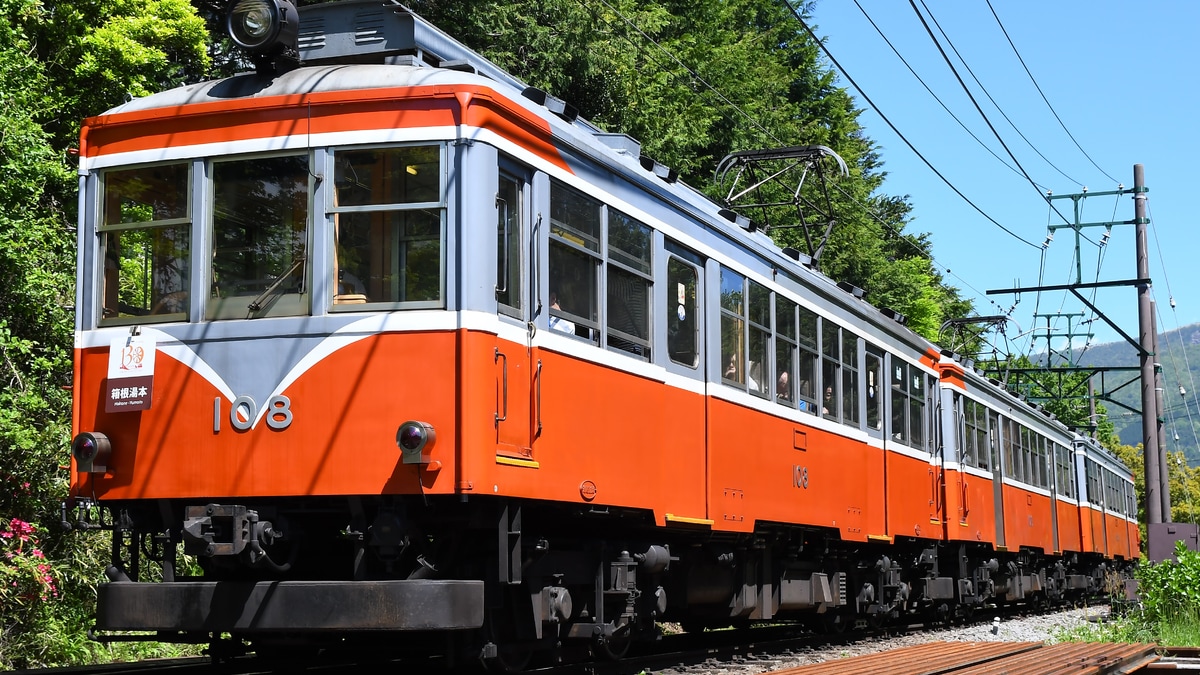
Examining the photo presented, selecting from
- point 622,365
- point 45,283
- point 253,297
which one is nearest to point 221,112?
point 253,297

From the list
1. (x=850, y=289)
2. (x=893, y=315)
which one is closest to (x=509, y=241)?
(x=850, y=289)

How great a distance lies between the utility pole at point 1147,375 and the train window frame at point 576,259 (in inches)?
Result: 629

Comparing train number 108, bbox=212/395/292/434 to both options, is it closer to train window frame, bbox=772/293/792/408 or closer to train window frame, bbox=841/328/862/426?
train window frame, bbox=772/293/792/408

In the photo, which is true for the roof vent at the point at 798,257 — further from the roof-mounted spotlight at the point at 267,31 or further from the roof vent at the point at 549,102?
the roof-mounted spotlight at the point at 267,31

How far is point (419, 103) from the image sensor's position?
7.52m

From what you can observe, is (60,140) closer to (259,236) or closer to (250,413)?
(259,236)

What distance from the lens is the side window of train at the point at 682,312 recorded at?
956 cm

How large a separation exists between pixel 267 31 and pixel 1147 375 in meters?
18.3

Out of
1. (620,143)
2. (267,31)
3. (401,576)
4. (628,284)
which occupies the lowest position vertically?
(401,576)

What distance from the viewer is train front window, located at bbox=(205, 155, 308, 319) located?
7.55 metres

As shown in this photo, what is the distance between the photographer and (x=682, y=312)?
979cm

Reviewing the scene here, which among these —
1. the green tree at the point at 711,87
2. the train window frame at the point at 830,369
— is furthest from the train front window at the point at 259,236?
the green tree at the point at 711,87

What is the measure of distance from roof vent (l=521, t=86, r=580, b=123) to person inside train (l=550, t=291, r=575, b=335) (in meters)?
1.17

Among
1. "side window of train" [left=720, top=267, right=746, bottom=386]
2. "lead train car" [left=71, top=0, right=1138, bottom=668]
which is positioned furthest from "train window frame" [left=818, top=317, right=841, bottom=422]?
"lead train car" [left=71, top=0, right=1138, bottom=668]
